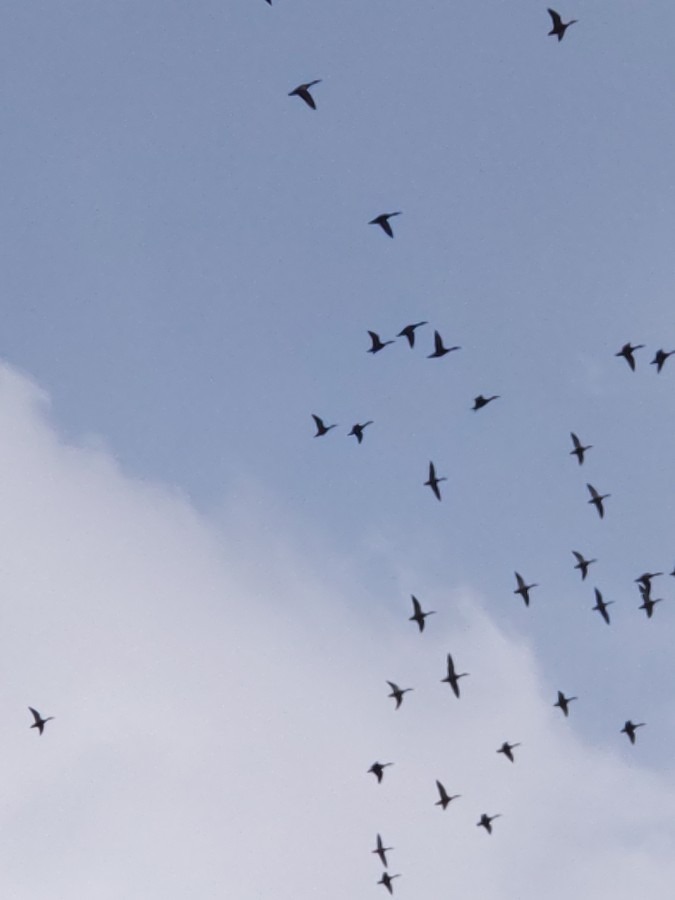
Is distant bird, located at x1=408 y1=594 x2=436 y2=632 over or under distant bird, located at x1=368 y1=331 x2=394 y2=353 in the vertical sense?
under

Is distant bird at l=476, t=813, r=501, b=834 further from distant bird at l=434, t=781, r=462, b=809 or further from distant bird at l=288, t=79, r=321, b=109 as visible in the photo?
distant bird at l=288, t=79, r=321, b=109

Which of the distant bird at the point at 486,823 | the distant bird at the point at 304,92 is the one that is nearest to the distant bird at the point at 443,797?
the distant bird at the point at 486,823

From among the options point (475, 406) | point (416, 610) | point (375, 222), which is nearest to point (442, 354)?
point (475, 406)

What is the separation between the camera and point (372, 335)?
259ft

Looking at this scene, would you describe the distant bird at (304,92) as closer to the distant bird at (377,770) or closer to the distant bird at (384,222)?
the distant bird at (384,222)

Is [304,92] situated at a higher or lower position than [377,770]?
higher

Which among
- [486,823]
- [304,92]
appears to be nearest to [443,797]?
[486,823]

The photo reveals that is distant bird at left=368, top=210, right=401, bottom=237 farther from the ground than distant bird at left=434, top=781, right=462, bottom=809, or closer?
farther from the ground

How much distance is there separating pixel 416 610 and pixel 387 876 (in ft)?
65.8

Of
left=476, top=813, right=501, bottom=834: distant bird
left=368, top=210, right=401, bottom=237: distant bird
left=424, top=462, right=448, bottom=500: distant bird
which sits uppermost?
left=368, top=210, right=401, bottom=237: distant bird

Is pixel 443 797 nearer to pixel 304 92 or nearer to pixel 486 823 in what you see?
pixel 486 823

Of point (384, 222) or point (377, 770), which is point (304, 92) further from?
point (377, 770)

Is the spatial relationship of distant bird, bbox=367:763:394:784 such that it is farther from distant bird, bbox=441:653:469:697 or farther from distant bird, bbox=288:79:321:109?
distant bird, bbox=288:79:321:109

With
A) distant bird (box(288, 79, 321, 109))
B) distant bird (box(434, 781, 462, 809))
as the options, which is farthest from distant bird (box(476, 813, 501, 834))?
distant bird (box(288, 79, 321, 109))
